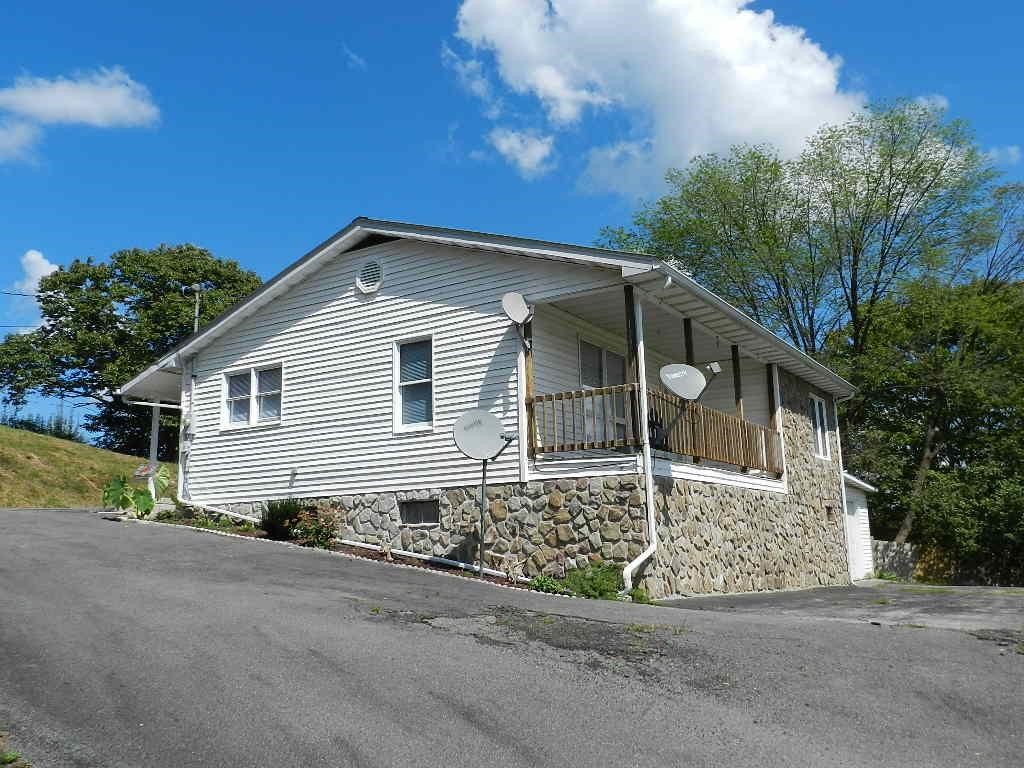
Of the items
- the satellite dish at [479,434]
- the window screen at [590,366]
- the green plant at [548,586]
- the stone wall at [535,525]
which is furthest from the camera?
the window screen at [590,366]

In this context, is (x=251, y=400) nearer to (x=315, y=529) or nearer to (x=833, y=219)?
(x=315, y=529)

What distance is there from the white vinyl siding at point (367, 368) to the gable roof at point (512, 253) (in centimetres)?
24

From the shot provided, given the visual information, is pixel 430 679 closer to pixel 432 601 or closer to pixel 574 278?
pixel 432 601

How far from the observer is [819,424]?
21.1 m

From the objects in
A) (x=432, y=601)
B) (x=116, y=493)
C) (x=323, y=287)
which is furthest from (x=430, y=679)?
(x=116, y=493)

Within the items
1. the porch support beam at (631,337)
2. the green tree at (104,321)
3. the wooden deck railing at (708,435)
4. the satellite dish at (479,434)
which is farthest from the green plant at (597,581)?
the green tree at (104,321)

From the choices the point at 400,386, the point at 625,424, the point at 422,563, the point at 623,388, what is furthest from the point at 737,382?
the point at 422,563

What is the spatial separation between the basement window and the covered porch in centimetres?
197

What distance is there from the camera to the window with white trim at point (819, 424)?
2045cm

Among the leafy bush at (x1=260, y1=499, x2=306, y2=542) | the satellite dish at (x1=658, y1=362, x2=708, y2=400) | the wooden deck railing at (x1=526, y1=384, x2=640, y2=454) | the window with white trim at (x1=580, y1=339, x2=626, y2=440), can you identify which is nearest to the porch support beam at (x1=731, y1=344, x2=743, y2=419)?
the window with white trim at (x1=580, y1=339, x2=626, y2=440)

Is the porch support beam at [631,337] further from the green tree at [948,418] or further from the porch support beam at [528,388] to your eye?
the green tree at [948,418]

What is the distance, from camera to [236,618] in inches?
310

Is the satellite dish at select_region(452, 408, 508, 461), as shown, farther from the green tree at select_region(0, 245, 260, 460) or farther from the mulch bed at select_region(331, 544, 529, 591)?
the green tree at select_region(0, 245, 260, 460)

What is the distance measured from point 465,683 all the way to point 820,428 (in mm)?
16675
